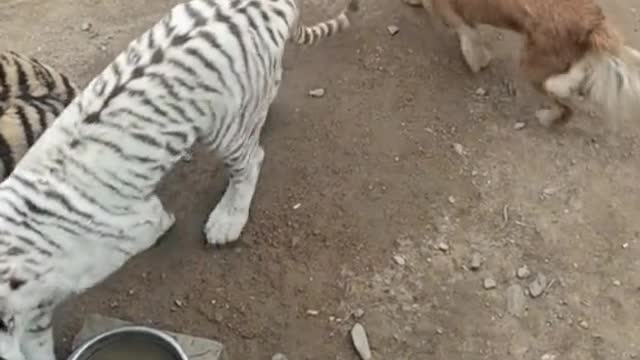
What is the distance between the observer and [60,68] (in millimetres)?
4789

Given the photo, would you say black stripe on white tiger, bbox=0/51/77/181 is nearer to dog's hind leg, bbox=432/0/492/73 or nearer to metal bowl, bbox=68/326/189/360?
metal bowl, bbox=68/326/189/360

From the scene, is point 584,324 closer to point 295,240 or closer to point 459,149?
point 459,149

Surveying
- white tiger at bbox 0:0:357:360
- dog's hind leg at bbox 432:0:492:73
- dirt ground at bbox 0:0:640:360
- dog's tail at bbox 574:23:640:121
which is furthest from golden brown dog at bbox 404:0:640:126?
white tiger at bbox 0:0:357:360

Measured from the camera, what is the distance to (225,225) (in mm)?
4293

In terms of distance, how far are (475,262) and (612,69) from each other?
0.82 m

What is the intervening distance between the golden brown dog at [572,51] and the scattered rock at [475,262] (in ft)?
2.18

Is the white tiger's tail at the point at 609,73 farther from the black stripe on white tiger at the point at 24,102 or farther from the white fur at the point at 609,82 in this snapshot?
the black stripe on white tiger at the point at 24,102

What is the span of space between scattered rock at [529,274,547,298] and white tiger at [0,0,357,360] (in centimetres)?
119

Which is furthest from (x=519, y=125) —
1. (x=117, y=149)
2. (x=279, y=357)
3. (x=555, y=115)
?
(x=117, y=149)

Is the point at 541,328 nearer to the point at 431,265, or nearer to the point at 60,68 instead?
the point at 431,265

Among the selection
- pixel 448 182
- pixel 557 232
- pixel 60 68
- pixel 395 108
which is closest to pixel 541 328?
pixel 557 232

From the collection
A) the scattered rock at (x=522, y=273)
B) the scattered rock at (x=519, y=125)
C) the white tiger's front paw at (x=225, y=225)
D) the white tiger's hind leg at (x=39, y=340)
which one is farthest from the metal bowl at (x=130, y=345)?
the scattered rock at (x=519, y=125)

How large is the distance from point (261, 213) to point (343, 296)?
0.46 metres

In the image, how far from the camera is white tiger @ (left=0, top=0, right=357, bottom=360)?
11.8 ft
